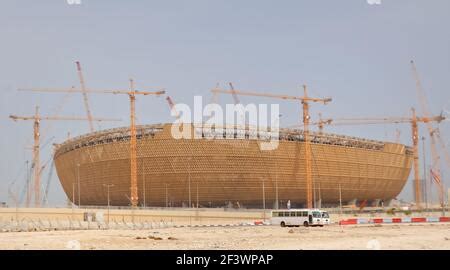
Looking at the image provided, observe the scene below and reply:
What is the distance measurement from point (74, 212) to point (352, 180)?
76.6 meters

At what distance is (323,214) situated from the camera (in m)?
72.7

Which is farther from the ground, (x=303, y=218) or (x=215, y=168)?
(x=215, y=168)

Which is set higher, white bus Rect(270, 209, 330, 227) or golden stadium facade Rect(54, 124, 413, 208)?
golden stadium facade Rect(54, 124, 413, 208)

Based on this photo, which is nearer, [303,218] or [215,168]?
[303,218]

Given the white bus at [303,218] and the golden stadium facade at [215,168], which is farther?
the golden stadium facade at [215,168]

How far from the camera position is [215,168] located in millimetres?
151000

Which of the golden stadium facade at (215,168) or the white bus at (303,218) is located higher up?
the golden stadium facade at (215,168)

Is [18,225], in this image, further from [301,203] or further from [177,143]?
[301,203]

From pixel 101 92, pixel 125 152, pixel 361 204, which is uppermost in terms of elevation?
pixel 101 92

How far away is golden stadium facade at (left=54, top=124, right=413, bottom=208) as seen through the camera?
15112 cm

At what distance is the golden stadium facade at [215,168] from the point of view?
151 m
